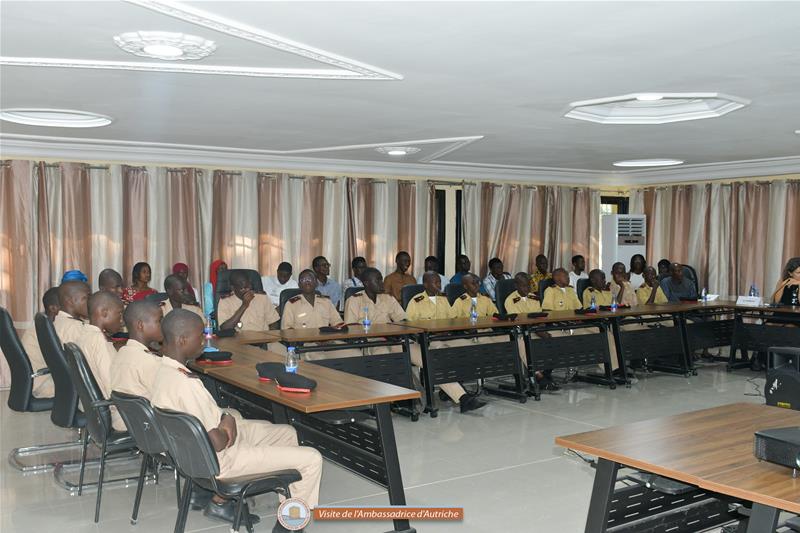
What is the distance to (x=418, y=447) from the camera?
562 centimetres

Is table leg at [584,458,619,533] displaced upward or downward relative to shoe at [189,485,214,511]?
→ upward

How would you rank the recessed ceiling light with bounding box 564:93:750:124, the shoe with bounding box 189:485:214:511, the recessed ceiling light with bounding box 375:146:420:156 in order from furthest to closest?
the recessed ceiling light with bounding box 375:146:420:156 < the recessed ceiling light with bounding box 564:93:750:124 < the shoe with bounding box 189:485:214:511

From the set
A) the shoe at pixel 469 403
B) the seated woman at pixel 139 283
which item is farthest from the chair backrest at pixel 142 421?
the seated woman at pixel 139 283

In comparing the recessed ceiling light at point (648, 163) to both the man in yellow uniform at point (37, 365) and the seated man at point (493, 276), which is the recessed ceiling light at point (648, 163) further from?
the man in yellow uniform at point (37, 365)

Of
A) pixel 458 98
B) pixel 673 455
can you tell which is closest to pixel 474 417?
pixel 458 98

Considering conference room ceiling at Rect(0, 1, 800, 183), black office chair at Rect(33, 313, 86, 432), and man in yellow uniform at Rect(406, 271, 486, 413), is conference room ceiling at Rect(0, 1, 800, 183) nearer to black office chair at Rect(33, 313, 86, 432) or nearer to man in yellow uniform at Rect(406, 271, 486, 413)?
man in yellow uniform at Rect(406, 271, 486, 413)

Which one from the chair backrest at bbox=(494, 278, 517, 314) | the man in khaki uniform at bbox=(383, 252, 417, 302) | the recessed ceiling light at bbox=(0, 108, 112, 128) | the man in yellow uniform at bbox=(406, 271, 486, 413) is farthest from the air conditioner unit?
the recessed ceiling light at bbox=(0, 108, 112, 128)

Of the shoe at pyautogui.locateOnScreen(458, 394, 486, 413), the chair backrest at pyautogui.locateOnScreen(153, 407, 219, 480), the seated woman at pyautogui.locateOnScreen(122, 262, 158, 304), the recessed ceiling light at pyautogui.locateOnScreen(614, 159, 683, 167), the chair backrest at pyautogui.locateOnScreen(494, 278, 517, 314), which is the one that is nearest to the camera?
the chair backrest at pyautogui.locateOnScreen(153, 407, 219, 480)

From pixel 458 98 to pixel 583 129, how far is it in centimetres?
203

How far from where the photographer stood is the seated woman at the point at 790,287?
861cm

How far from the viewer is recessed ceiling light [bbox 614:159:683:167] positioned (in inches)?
392

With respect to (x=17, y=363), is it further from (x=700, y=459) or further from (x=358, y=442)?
(x=700, y=459)

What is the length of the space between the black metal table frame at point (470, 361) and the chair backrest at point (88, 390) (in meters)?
3.14

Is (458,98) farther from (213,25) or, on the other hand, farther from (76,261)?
(76,261)
